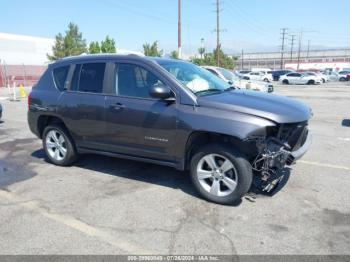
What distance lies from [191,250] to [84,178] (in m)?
2.63

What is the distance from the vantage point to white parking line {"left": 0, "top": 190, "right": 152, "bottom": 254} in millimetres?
3350

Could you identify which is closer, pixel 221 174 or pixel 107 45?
pixel 221 174

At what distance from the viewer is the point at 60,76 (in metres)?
5.78

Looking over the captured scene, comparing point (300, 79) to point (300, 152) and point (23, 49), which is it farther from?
point (23, 49)

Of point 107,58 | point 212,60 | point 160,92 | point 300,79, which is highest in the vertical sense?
point 212,60

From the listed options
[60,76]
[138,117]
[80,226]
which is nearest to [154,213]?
[80,226]

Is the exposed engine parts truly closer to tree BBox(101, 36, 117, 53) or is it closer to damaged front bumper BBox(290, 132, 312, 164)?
damaged front bumper BBox(290, 132, 312, 164)

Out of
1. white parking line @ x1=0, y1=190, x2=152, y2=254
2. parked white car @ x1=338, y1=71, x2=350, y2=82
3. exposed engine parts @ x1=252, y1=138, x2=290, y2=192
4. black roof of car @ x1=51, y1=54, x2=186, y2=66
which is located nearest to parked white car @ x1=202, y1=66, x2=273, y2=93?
black roof of car @ x1=51, y1=54, x2=186, y2=66

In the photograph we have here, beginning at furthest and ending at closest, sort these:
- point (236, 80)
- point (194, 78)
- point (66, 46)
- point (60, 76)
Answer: point (66, 46)
point (236, 80)
point (60, 76)
point (194, 78)

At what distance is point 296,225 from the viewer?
3736 millimetres

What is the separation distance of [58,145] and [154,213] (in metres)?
2.67

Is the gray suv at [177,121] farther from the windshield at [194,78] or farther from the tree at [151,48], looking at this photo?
the tree at [151,48]

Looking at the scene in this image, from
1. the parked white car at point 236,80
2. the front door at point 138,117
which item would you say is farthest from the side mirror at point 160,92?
the parked white car at point 236,80

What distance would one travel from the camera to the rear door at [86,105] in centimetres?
516
